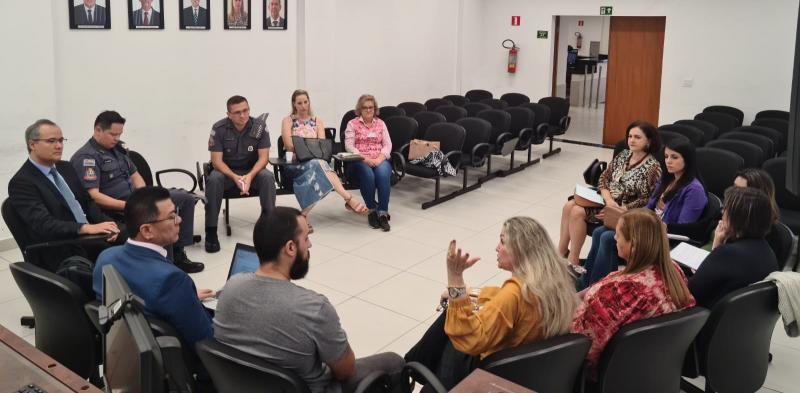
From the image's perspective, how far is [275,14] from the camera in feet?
28.0

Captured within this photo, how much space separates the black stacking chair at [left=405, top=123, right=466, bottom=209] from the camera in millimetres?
7480

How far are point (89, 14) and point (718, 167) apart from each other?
5.66 meters

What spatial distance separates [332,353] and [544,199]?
18.6ft

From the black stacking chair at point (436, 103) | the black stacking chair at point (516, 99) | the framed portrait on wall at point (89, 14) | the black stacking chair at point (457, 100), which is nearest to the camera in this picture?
the framed portrait on wall at point (89, 14)

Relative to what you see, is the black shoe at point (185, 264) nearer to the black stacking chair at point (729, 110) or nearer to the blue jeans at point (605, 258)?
the blue jeans at point (605, 258)

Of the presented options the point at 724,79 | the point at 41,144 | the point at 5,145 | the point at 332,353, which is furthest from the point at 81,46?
the point at 724,79

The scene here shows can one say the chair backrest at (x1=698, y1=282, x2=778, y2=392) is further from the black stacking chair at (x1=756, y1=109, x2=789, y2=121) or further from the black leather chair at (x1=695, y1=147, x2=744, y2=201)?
the black stacking chair at (x1=756, y1=109, x2=789, y2=121)

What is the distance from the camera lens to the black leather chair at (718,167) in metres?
6.13

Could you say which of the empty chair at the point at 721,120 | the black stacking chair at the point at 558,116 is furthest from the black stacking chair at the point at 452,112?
the empty chair at the point at 721,120

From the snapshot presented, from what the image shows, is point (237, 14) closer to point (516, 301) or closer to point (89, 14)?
point (89, 14)

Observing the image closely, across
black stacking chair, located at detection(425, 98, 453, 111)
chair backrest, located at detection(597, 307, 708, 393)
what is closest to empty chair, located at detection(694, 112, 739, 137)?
black stacking chair, located at detection(425, 98, 453, 111)

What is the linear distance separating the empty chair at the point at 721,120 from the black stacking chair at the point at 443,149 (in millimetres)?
3503

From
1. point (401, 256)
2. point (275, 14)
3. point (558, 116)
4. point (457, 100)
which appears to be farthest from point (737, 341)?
point (457, 100)

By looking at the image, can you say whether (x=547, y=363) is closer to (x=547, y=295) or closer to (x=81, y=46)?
(x=547, y=295)
